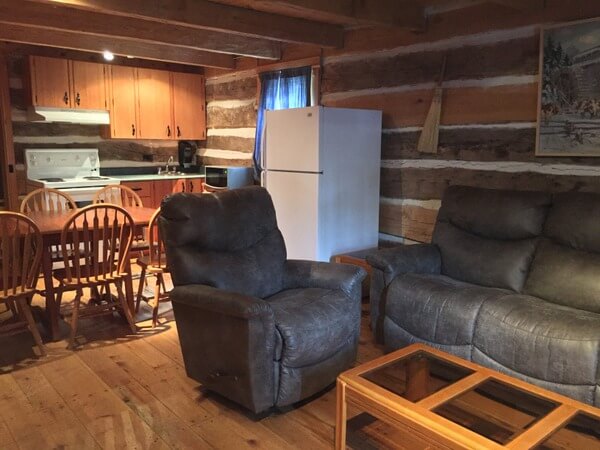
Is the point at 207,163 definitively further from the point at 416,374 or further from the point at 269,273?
the point at 416,374

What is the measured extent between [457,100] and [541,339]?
210 centimetres

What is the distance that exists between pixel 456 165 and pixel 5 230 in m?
3.09

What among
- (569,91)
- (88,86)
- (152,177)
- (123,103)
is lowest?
(152,177)

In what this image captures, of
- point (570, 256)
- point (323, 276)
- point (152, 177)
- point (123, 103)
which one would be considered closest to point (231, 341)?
point (323, 276)

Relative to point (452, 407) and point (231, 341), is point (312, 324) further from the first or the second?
point (452, 407)

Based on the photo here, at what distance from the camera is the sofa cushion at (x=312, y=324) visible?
2492 mm

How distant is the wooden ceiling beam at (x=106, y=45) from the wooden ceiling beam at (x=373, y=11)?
242 cm

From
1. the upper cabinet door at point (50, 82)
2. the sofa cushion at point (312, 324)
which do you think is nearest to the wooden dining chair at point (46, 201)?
the upper cabinet door at point (50, 82)

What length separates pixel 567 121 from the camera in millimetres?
3295

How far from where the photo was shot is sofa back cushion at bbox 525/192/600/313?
9.12 feet

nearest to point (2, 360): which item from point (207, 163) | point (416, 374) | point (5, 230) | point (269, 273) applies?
point (5, 230)

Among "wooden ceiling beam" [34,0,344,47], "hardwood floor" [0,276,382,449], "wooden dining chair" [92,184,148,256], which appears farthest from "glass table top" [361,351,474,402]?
"wooden ceiling beam" [34,0,344,47]

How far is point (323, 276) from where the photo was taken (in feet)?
10.0

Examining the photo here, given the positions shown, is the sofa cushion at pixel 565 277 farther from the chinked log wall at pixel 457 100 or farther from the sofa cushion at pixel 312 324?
the sofa cushion at pixel 312 324
